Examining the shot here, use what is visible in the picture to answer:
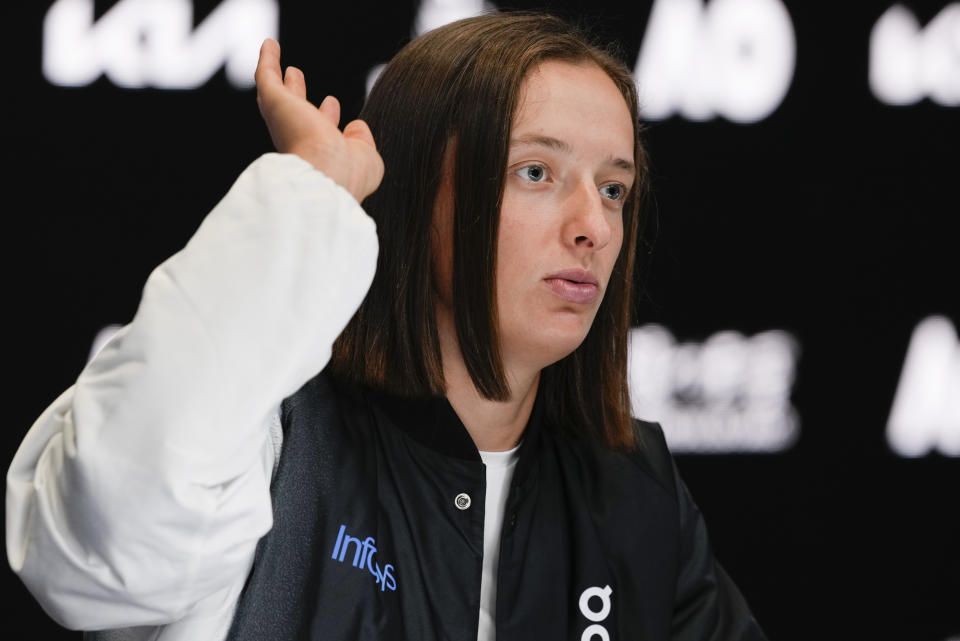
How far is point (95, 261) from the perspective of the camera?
175 cm

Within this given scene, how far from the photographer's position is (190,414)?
2.60 ft

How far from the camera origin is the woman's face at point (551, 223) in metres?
1.19

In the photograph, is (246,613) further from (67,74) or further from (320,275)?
(67,74)

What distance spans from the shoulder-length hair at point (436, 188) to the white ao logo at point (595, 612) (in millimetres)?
212

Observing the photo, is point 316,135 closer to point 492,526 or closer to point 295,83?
point 295,83

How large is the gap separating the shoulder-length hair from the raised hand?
231 millimetres

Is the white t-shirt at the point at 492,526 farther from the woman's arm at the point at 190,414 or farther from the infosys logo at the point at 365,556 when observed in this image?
the woman's arm at the point at 190,414

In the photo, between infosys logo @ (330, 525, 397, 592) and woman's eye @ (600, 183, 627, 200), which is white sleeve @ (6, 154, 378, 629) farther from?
woman's eye @ (600, 183, 627, 200)

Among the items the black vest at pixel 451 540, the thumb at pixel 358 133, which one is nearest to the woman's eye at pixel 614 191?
the black vest at pixel 451 540

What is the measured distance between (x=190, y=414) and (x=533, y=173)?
20.3 inches

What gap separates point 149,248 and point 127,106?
0.20m

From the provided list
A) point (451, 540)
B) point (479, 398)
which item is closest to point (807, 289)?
point (479, 398)

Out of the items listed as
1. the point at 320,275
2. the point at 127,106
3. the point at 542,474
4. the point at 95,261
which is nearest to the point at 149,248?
the point at 95,261

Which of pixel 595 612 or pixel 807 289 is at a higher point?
pixel 807 289
